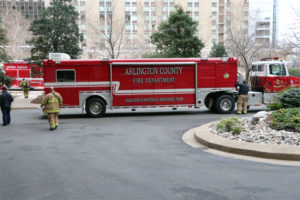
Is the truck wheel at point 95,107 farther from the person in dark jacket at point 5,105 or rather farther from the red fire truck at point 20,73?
the red fire truck at point 20,73

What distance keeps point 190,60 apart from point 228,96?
108 inches

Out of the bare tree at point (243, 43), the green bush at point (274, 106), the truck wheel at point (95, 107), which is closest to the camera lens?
the green bush at point (274, 106)

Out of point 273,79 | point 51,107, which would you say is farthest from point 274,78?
point 51,107

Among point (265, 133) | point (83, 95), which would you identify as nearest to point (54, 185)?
point (265, 133)

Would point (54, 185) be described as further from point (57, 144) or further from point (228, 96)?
point (228, 96)

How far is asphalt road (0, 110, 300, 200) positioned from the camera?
5.19 metres

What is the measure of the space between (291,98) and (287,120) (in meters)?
1.97

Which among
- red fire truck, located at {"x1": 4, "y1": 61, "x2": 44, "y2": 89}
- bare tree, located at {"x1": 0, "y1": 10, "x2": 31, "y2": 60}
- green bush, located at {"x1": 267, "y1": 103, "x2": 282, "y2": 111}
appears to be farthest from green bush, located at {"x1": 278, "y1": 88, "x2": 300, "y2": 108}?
bare tree, located at {"x1": 0, "y1": 10, "x2": 31, "y2": 60}

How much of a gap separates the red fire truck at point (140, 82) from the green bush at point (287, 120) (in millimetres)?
6344

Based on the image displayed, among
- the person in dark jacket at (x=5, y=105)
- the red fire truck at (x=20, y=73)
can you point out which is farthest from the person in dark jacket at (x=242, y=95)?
the red fire truck at (x=20, y=73)

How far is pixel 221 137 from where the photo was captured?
915 centimetres

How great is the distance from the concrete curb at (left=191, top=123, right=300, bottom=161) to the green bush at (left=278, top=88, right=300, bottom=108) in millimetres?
3424

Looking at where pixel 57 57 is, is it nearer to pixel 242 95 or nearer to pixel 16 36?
pixel 242 95

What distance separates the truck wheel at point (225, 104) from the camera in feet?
53.5
